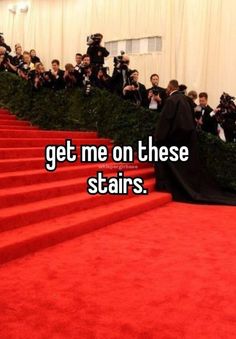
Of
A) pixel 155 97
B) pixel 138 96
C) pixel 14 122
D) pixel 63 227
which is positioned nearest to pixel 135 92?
pixel 138 96

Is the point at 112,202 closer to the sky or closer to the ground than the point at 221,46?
closer to the ground

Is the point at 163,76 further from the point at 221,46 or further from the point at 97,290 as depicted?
the point at 97,290

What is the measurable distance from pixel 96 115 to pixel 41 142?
1.42 m

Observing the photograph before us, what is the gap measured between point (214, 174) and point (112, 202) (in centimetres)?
193

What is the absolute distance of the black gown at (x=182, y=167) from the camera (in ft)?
20.2

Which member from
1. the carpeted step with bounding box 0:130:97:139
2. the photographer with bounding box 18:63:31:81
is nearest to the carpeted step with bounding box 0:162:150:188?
the carpeted step with bounding box 0:130:97:139

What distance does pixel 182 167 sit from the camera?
6.33m

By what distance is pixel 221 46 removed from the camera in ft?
31.2

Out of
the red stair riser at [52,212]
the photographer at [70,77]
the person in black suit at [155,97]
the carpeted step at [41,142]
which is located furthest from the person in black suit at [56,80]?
the red stair riser at [52,212]

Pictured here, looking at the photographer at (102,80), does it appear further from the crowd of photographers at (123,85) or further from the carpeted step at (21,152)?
the carpeted step at (21,152)

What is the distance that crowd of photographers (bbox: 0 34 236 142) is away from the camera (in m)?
6.96


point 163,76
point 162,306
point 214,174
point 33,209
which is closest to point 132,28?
point 163,76

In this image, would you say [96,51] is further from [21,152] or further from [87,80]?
[21,152]

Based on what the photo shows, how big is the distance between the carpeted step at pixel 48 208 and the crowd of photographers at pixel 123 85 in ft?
7.75
